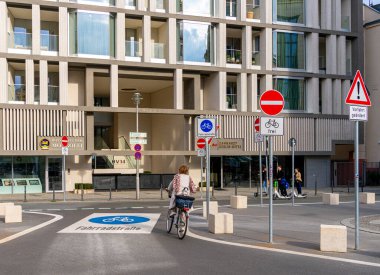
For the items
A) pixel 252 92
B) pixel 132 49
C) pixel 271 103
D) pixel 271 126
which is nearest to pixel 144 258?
pixel 271 126

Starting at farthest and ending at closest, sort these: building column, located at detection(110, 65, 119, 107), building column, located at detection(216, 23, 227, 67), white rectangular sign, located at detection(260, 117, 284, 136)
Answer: building column, located at detection(216, 23, 227, 67), building column, located at detection(110, 65, 119, 107), white rectangular sign, located at detection(260, 117, 284, 136)

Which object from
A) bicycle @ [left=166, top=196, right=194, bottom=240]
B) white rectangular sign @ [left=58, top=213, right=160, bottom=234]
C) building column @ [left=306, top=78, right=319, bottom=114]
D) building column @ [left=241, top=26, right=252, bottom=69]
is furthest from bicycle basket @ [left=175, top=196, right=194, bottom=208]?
building column @ [left=306, top=78, right=319, bottom=114]

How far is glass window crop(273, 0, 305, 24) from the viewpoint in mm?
39188

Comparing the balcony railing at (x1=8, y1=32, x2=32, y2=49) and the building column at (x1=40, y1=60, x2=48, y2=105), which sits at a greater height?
the balcony railing at (x1=8, y1=32, x2=32, y2=49)

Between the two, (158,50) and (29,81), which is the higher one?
(158,50)

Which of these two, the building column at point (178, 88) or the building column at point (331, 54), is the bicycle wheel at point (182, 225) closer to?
the building column at point (178, 88)

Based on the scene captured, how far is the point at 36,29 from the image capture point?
107ft

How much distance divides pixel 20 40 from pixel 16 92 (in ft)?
10.7

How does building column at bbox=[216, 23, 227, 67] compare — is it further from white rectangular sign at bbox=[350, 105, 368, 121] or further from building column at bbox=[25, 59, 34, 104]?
white rectangular sign at bbox=[350, 105, 368, 121]

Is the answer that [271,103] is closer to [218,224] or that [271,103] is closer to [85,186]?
[218,224]

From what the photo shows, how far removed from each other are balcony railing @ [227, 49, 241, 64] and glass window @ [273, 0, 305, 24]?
150 inches

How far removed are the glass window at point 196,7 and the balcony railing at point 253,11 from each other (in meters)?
3.28

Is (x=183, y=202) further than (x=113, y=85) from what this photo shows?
No

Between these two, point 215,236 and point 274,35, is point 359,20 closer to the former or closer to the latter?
point 274,35
